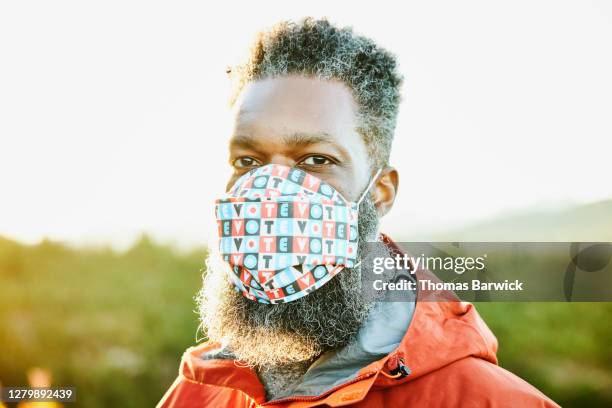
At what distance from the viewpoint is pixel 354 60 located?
2.32 meters

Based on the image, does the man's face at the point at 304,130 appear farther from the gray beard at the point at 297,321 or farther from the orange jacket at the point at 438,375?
the orange jacket at the point at 438,375

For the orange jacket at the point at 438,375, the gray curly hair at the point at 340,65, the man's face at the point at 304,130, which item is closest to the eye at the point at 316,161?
the man's face at the point at 304,130

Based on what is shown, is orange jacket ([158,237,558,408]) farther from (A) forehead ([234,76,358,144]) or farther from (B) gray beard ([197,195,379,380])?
(A) forehead ([234,76,358,144])

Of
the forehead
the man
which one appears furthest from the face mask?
the forehead

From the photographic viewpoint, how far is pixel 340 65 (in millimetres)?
2244

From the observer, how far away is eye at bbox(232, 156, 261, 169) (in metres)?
2.25

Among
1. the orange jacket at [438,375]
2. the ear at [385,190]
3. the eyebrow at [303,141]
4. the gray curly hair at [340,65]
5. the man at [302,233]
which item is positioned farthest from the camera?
the ear at [385,190]

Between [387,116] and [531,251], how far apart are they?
206 centimetres

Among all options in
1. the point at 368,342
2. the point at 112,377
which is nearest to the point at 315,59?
the point at 368,342

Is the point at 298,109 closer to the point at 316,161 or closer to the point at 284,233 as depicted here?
the point at 316,161

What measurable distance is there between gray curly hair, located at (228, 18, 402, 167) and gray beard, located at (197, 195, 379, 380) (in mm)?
300

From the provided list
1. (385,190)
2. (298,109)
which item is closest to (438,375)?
Result: (385,190)

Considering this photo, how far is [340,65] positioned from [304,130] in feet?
1.03

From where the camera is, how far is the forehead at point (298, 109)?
2.13 m
